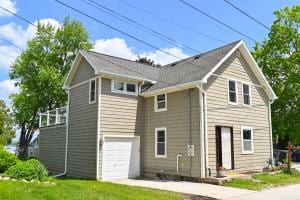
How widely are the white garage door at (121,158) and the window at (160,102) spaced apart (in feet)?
6.97

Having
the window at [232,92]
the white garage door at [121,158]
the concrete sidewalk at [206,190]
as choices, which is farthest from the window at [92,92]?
the window at [232,92]

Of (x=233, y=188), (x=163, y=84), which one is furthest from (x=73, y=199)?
(x=163, y=84)

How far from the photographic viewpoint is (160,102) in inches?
724

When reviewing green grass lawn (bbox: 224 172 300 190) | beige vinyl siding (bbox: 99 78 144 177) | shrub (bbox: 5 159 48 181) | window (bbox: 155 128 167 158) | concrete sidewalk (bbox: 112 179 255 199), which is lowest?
concrete sidewalk (bbox: 112 179 255 199)

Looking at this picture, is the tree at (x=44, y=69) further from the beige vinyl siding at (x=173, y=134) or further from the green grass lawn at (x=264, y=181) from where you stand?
the green grass lawn at (x=264, y=181)

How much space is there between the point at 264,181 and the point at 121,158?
7287 millimetres

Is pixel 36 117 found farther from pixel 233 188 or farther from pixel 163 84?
pixel 233 188

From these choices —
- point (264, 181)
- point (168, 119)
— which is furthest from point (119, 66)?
point (264, 181)

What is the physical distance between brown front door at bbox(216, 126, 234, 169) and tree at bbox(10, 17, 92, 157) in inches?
862

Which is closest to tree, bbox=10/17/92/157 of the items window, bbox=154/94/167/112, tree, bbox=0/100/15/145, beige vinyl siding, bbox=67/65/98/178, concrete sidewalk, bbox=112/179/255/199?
tree, bbox=0/100/15/145

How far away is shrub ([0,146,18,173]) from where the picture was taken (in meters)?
13.5

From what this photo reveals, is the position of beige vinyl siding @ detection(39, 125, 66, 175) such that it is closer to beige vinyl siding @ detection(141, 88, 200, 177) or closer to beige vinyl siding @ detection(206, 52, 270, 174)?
beige vinyl siding @ detection(141, 88, 200, 177)

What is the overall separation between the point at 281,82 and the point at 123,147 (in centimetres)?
1794

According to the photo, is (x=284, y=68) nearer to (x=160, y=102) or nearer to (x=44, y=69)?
(x=160, y=102)
